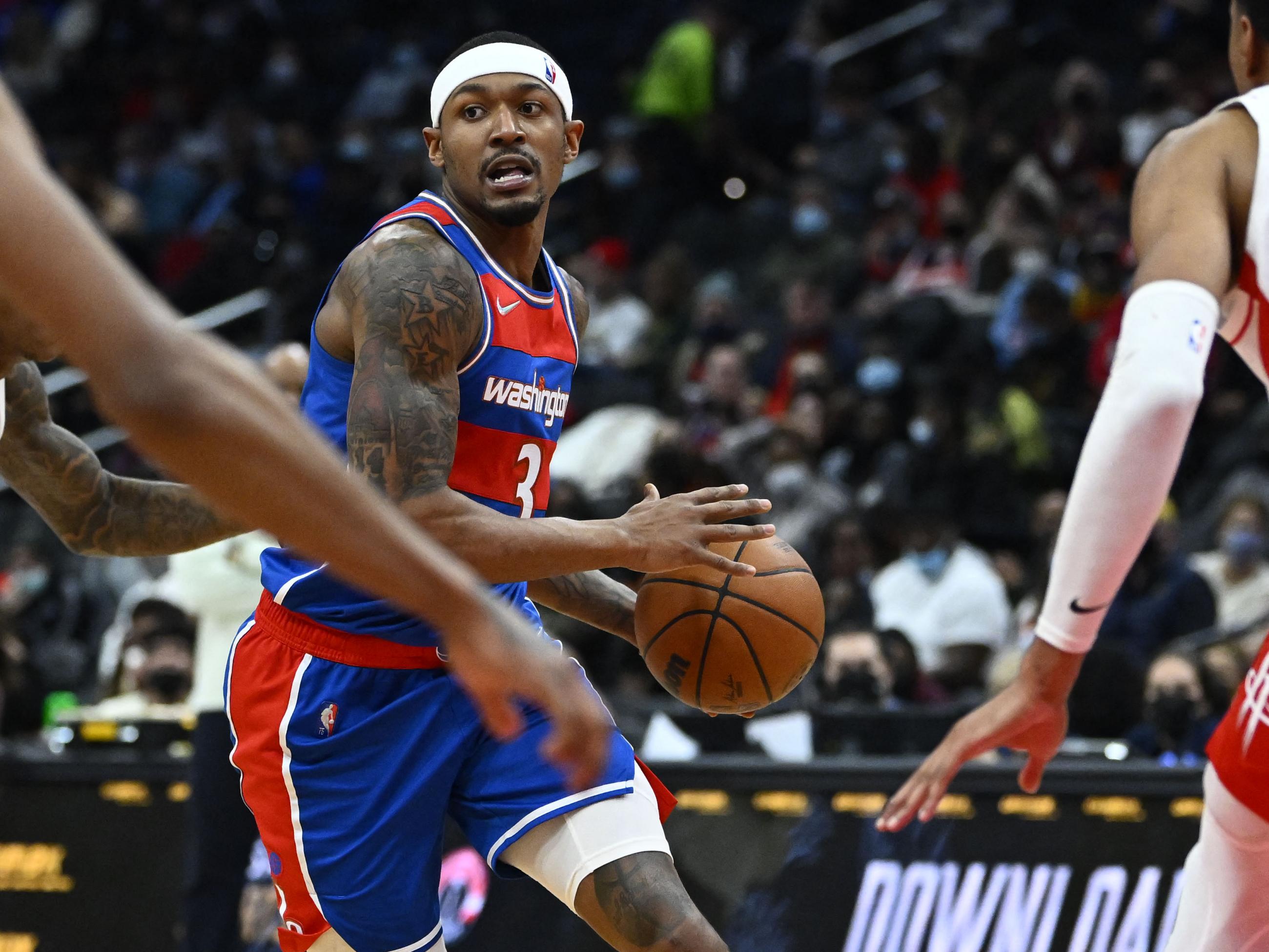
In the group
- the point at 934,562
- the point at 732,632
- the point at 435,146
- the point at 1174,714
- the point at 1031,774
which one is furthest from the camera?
the point at 934,562

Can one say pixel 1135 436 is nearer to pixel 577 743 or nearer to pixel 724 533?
pixel 724 533

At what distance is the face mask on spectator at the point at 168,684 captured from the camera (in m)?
7.28

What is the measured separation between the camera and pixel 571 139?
4.13 meters

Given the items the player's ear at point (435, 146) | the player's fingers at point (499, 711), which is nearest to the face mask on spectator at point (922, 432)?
the player's ear at point (435, 146)

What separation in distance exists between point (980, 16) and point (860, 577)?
7.06m

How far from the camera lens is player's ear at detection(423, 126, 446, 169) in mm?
3955

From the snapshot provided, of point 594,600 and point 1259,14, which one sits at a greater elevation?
point 1259,14

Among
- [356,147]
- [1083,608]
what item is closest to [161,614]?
[1083,608]

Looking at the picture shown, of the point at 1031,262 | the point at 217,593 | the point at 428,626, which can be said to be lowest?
the point at 217,593

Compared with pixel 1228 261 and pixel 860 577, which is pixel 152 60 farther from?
pixel 1228 261

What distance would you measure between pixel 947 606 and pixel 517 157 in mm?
5182

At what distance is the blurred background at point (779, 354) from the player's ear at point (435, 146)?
1734 millimetres

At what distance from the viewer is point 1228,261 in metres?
2.64

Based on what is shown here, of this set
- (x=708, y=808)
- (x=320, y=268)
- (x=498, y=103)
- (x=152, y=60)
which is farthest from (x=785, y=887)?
(x=152, y=60)
